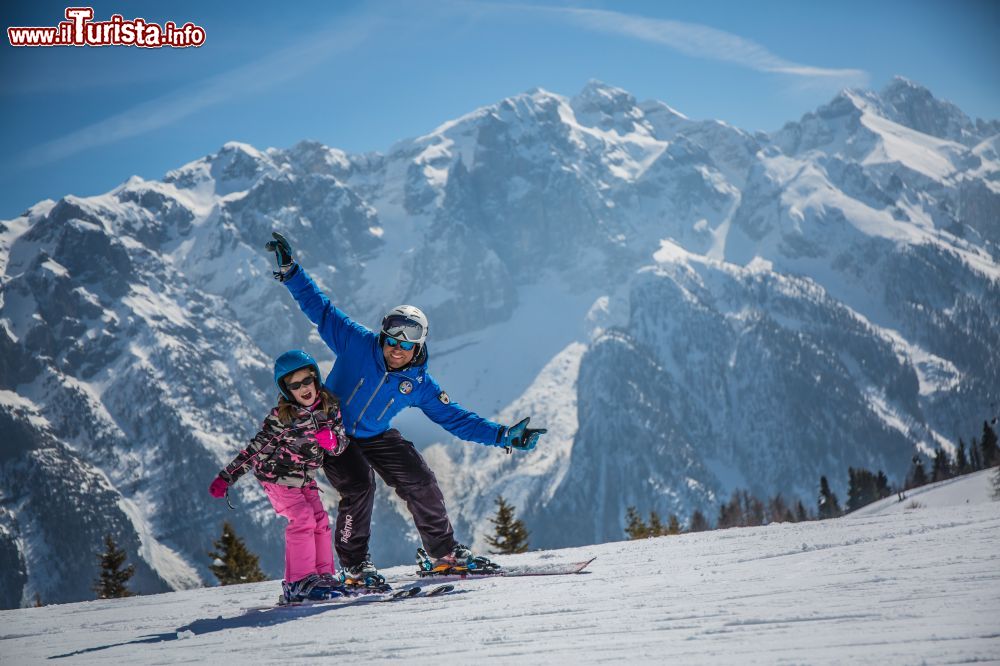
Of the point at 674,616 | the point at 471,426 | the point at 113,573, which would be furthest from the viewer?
the point at 113,573

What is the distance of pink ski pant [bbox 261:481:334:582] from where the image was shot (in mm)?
7480

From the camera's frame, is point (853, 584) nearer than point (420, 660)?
No

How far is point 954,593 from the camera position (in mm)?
4367

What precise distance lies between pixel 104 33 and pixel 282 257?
8885 millimetres

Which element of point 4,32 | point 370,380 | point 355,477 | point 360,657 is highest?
point 4,32

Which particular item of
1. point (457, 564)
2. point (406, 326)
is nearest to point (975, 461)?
point (457, 564)

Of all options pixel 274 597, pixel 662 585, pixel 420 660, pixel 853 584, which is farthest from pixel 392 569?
pixel 853 584

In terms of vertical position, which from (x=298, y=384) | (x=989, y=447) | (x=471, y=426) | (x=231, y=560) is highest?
(x=989, y=447)

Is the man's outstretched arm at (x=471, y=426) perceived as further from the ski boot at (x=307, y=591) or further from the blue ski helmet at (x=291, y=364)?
the ski boot at (x=307, y=591)

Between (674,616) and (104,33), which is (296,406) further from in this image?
(104,33)

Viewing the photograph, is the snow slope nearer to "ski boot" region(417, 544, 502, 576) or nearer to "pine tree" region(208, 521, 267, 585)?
"ski boot" region(417, 544, 502, 576)

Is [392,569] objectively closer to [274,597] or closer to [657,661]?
[274,597]

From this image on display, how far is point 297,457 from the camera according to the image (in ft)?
24.1

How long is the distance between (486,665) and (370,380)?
419 centimetres
